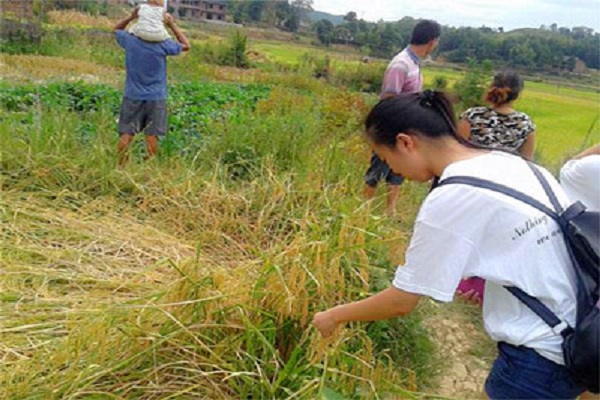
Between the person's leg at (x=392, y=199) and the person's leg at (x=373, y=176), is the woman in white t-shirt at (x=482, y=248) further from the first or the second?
the person's leg at (x=392, y=199)

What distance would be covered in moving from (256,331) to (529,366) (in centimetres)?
90

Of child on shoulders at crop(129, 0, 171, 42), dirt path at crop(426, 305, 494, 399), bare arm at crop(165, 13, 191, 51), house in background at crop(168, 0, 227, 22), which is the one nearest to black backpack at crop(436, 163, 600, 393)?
dirt path at crop(426, 305, 494, 399)

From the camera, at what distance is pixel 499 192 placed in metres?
1.27

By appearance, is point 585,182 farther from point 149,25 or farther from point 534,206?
point 149,25

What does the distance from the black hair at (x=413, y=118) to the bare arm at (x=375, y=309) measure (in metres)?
0.38

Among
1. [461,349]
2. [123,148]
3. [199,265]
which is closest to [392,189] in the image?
[461,349]

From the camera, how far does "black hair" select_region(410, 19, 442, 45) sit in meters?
3.63

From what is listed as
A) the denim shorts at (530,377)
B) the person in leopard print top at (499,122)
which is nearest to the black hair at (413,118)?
the denim shorts at (530,377)

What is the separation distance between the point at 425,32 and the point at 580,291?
2.64 meters

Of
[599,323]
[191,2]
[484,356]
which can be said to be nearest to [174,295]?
[599,323]

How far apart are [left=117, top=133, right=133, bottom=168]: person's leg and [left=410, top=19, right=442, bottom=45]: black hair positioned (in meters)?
2.08

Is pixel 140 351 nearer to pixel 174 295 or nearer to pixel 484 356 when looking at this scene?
pixel 174 295

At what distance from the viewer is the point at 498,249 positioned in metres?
1.28

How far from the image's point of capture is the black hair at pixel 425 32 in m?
3.63
